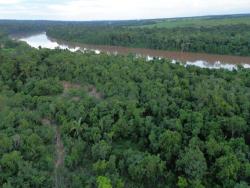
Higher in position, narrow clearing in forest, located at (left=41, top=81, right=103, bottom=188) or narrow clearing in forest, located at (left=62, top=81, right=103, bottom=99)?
narrow clearing in forest, located at (left=62, top=81, right=103, bottom=99)

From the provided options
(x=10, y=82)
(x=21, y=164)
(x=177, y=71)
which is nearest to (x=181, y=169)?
(x=21, y=164)

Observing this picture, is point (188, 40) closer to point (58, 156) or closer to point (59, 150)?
point (59, 150)

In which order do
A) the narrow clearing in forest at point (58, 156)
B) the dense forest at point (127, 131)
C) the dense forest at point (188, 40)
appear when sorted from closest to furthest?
the dense forest at point (127, 131), the narrow clearing in forest at point (58, 156), the dense forest at point (188, 40)

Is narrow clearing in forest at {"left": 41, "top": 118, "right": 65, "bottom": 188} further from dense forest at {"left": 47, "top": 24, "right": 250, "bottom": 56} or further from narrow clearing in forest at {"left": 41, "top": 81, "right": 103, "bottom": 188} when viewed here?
dense forest at {"left": 47, "top": 24, "right": 250, "bottom": 56}

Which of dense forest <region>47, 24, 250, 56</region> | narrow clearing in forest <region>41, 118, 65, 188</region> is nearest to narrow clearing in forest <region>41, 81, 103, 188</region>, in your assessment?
narrow clearing in forest <region>41, 118, 65, 188</region>

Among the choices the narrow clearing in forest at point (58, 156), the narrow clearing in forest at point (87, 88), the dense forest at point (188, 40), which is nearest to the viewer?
the narrow clearing in forest at point (58, 156)

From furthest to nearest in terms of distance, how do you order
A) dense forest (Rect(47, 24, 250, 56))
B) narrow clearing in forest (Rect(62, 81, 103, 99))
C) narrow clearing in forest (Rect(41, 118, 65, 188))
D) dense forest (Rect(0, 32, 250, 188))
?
dense forest (Rect(47, 24, 250, 56)) → narrow clearing in forest (Rect(62, 81, 103, 99)) → narrow clearing in forest (Rect(41, 118, 65, 188)) → dense forest (Rect(0, 32, 250, 188))

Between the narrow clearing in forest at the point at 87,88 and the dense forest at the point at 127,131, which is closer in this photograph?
the dense forest at the point at 127,131

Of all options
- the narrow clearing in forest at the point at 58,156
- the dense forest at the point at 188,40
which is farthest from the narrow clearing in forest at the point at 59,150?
the dense forest at the point at 188,40

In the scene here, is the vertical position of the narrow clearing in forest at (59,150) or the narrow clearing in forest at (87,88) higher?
the narrow clearing in forest at (87,88)

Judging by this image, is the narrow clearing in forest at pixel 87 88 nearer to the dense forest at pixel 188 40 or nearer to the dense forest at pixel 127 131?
the dense forest at pixel 127 131
